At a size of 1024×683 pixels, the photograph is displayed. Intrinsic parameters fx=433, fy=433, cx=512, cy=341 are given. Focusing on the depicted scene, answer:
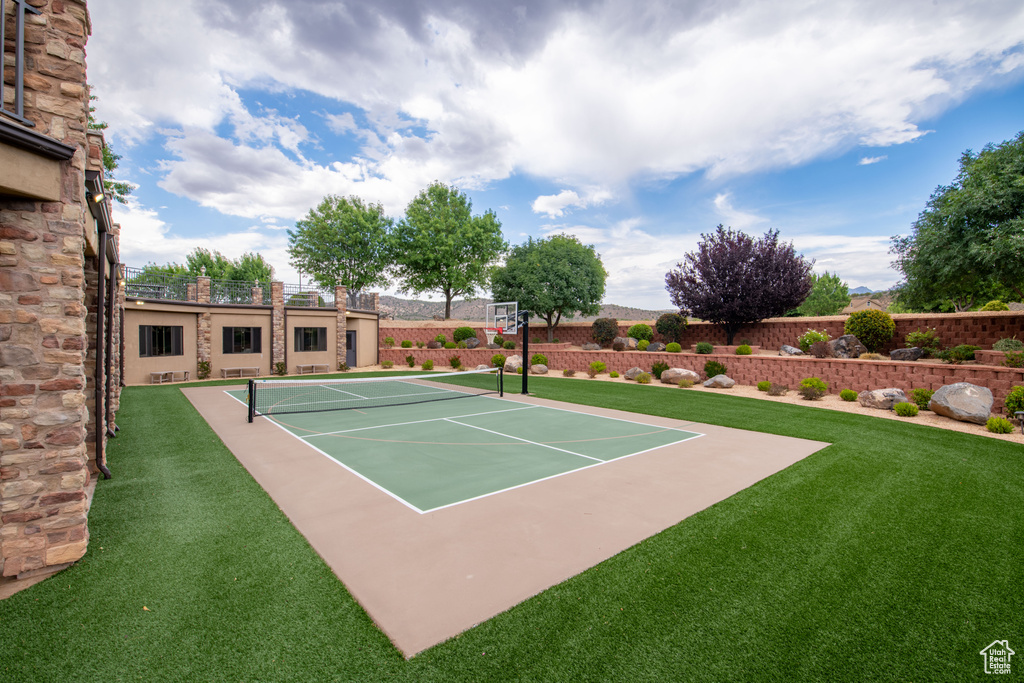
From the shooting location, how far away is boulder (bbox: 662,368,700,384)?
784 inches

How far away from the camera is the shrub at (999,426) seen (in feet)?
34.1

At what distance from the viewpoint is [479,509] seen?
19.3 feet

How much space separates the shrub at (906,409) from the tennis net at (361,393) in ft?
41.4

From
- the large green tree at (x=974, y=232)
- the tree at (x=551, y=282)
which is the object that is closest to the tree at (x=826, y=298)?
the tree at (x=551, y=282)

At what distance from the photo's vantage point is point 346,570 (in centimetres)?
436

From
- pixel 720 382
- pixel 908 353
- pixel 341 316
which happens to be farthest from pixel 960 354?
pixel 341 316

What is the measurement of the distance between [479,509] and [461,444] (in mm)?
3561

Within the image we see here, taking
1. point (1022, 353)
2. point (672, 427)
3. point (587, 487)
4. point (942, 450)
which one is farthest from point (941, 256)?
point (587, 487)

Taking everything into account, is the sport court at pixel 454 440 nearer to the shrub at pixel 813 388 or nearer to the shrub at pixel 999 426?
the shrub at pixel 999 426

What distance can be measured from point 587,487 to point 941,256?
18.5 meters

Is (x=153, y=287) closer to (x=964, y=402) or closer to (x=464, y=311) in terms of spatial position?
(x=964, y=402)

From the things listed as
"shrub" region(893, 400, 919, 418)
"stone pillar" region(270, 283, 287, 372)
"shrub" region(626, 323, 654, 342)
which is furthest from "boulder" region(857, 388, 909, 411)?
"stone pillar" region(270, 283, 287, 372)

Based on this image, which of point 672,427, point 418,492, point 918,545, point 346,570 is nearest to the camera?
point 346,570

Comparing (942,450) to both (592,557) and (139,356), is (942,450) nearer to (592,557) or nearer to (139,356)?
(592,557)
